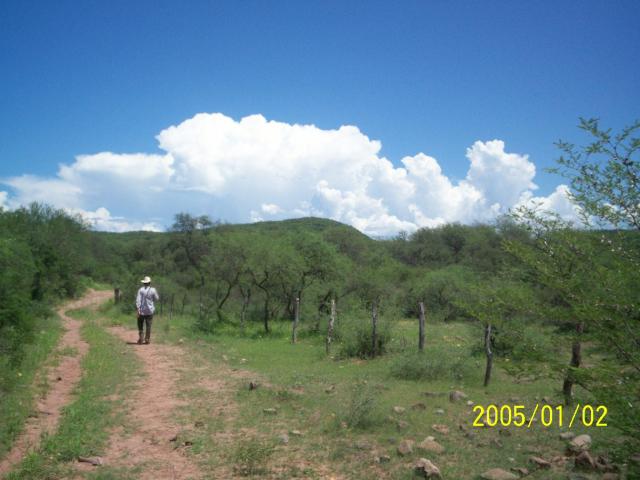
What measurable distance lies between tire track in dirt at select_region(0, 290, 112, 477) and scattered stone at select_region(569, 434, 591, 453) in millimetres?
7168

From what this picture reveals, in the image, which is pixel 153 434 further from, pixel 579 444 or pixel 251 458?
pixel 579 444

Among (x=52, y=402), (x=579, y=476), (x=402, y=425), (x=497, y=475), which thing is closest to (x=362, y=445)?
(x=402, y=425)

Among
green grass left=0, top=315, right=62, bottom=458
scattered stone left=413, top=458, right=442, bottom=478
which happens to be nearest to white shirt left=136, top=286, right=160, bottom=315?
green grass left=0, top=315, right=62, bottom=458

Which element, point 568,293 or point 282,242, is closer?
point 568,293

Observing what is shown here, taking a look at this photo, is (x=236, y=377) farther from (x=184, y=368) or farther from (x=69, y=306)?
(x=69, y=306)

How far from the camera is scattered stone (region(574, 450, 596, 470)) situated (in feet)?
18.1

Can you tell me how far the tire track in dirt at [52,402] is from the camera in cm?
587

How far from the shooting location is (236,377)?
1107cm

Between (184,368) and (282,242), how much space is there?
13714mm

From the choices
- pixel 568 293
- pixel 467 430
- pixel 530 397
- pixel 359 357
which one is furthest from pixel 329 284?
pixel 568 293

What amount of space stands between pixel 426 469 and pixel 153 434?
13.7ft

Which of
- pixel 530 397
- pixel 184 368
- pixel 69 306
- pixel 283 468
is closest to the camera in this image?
pixel 283 468

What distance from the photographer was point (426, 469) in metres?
5.51

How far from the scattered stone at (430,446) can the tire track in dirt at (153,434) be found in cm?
308
